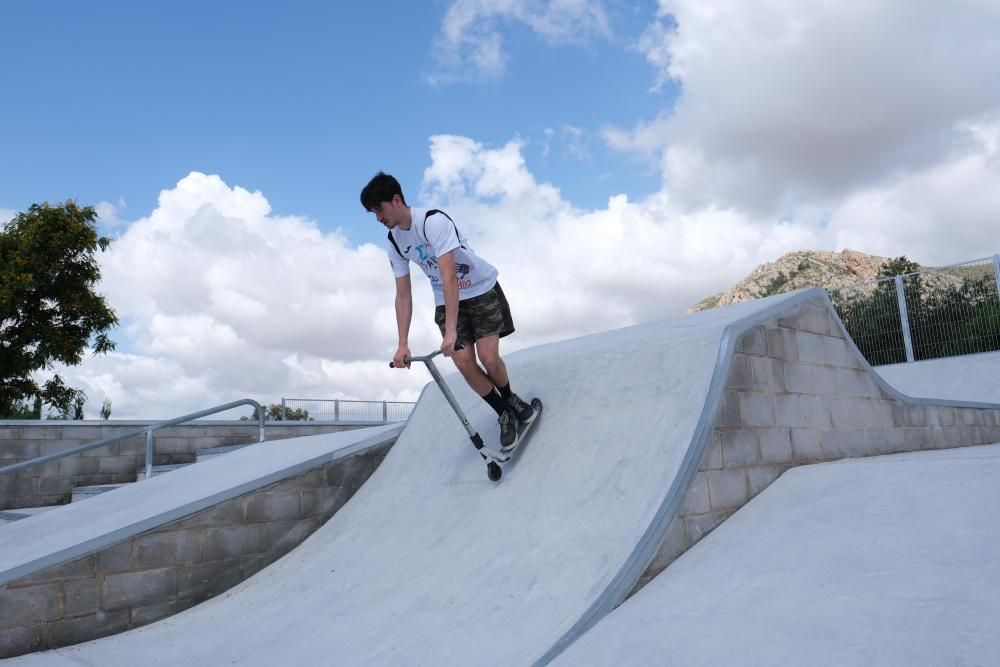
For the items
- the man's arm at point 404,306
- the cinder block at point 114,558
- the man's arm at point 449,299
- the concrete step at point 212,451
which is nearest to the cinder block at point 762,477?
the man's arm at point 449,299

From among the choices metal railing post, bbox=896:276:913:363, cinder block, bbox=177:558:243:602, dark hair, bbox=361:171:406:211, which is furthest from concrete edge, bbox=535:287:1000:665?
metal railing post, bbox=896:276:913:363

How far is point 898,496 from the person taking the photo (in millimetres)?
3357

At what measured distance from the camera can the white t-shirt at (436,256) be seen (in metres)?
4.17

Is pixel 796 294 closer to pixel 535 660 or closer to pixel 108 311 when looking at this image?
pixel 535 660

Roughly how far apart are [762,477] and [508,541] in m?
1.49

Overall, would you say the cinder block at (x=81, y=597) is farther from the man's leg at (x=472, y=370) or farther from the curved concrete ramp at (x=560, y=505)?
the man's leg at (x=472, y=370)

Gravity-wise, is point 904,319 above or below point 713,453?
above

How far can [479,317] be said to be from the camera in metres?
4.37

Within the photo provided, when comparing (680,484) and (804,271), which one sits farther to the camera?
(804,271)

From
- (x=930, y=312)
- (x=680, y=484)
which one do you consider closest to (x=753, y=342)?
(x=680, y=484)

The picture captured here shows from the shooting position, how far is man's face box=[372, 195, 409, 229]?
4.20 meters

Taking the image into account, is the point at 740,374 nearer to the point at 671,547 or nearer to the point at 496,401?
the point at 671,547

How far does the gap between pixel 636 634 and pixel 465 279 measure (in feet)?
7.80

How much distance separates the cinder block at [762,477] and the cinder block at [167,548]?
3.63 metres
